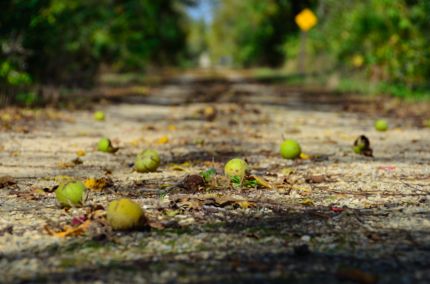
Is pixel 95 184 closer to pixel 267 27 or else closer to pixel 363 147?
pixel 363 147

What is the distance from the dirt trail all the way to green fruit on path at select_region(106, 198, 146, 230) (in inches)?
2.5

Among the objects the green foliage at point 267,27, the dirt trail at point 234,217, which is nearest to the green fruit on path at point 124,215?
the dirt trail at point 234,217

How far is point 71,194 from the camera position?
354 centimetres

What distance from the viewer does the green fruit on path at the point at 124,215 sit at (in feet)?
10.1

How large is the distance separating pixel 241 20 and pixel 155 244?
40.6 metres

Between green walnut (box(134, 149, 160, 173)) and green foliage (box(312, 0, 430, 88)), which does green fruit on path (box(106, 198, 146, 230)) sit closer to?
green walnut (box(134, 149, 160, 173))

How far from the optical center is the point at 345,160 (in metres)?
5.67

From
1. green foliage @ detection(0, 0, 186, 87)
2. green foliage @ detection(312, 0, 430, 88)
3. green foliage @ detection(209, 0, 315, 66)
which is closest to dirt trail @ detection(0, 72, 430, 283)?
green foliage @ detection(0, 0, 186, 87)

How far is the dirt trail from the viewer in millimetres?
2568

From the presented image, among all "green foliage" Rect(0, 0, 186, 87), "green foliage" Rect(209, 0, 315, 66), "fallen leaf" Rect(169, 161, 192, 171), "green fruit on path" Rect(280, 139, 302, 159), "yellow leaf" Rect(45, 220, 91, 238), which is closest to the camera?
"yellow leaf" Rect(45, 220, 91, 238)

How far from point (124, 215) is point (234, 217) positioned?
0.69 metres

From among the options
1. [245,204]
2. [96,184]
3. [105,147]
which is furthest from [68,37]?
[245,204]

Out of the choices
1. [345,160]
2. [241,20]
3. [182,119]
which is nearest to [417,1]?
[182,119]

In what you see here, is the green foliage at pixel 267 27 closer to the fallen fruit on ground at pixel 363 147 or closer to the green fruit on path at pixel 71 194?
the fallen fruit on ground at pixel 363 147
